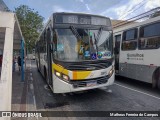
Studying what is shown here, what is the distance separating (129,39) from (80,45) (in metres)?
4.28

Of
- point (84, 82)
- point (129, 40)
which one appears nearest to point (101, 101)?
point (84, 82)

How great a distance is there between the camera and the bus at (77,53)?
21.3ft

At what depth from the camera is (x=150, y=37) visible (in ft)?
26.8

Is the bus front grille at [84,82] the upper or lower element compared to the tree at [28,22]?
lower

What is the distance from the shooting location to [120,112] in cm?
587

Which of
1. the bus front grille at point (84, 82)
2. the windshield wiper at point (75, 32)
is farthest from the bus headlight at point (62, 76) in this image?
the windshield wiper at point (75, 32)

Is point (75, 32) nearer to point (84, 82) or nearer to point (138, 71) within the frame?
point (84, 82)

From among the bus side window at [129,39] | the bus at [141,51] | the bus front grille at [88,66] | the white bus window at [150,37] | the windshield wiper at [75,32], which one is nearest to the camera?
the bus front grille at [88,66]

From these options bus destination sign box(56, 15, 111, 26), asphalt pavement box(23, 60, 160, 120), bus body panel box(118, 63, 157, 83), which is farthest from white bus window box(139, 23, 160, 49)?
asphalt pavement box(23, 60, 160, 120)

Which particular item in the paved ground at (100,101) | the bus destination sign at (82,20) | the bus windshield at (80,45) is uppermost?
the bus destination sign at (82,20)

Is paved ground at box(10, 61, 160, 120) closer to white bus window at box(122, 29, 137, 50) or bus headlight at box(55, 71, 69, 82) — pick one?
bus headlight at box(55, 71, 69, 82)

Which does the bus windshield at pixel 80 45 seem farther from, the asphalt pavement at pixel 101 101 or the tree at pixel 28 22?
the tree at pixel 28 22

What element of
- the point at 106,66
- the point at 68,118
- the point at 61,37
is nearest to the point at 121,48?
the point at 106,66

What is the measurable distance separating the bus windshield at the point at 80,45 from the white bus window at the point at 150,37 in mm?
2255
